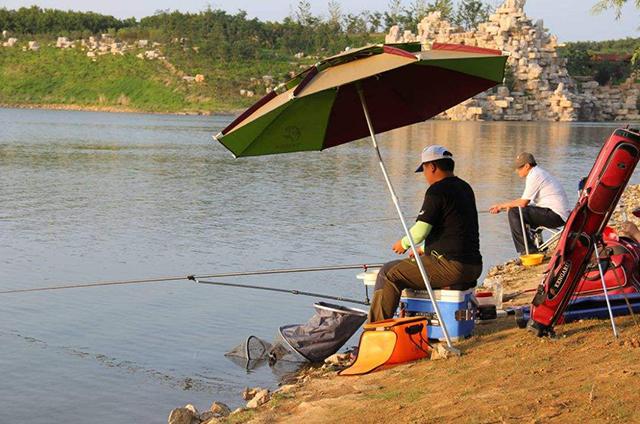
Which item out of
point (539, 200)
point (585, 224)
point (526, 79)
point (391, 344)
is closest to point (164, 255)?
point (539, 200)

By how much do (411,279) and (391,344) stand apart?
0.56 meters

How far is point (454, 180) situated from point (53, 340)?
166 inches

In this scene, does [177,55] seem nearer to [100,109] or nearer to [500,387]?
[100,109]

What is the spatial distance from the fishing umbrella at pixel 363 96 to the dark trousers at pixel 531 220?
4.17m

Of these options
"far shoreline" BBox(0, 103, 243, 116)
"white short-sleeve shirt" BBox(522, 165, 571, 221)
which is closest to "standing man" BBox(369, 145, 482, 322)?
"white short-sleeve shirt" BBox(522, 165, 571, 221)

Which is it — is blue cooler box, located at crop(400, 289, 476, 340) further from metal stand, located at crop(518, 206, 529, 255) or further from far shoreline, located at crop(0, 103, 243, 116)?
far shoreline, located at crop(0, 103, 243, 116)

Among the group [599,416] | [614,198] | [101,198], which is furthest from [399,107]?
[101,198]

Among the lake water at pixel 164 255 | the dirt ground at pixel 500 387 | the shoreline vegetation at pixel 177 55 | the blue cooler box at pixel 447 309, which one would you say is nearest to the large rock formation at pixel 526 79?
the shoreline vegetation at pixel 177 55

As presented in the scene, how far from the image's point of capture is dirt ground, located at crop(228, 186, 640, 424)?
6117mm

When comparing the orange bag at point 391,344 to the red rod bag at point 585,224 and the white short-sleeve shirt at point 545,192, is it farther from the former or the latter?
the white short-sleeve shirt at point 545,192

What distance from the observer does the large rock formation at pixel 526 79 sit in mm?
92750

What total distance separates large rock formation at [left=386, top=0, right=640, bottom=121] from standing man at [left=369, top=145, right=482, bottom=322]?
81.8 m

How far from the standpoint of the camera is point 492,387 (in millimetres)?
6719

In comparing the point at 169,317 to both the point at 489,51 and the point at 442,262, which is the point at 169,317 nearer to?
the point at 442,262
